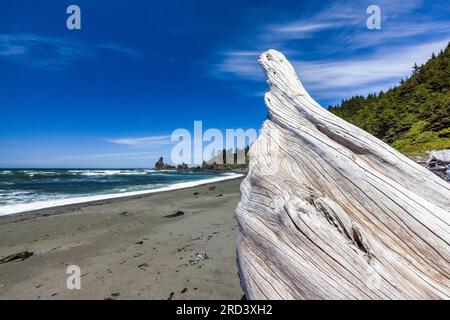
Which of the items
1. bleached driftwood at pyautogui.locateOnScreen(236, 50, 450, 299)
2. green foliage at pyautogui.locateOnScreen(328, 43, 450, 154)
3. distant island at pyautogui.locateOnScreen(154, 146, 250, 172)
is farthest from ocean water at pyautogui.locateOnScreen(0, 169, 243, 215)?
distant island at pyautogui.locateOnScreen(154, 146, 250, 172)

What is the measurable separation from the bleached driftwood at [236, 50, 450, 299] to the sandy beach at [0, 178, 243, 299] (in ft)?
7.03

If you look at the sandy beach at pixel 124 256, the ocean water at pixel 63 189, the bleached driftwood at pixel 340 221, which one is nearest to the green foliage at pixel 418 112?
the sandy beach at pixel 124 256

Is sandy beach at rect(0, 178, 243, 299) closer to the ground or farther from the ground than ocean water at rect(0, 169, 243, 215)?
farther from the ground

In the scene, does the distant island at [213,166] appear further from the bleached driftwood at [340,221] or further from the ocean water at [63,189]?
the bleached driftwood at [340,221]

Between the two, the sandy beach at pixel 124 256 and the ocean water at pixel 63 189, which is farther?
the ocean water at pixel 63 189

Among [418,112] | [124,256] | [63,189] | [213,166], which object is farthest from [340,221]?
[213,166]

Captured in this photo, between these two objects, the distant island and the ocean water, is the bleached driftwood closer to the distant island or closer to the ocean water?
the ocean water

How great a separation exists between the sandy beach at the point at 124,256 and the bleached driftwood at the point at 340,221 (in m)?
2.14

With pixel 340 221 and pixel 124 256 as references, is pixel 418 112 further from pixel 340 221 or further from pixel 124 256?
pixel 340 221

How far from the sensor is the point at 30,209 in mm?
15055

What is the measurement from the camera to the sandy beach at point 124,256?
4930 mm

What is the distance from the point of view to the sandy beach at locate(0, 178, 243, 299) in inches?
194

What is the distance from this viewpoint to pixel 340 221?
8.08 feet
